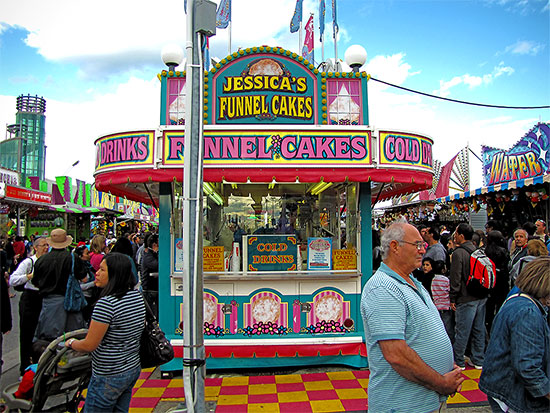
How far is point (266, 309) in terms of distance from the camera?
5.27 metres

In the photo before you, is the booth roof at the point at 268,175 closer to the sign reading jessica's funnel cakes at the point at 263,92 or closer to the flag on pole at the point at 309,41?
Answer: the sign reading jessica's funnel cakes at the point at 263,92

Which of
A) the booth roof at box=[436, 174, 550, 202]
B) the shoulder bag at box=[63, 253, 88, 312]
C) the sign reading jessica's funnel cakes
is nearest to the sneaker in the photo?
the sign reading jessica's funnel cakes

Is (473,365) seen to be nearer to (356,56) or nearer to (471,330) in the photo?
(471,330)

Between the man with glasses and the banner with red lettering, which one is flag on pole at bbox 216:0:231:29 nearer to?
the man with glasses

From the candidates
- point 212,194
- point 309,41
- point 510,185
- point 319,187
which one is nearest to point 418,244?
point 319,187

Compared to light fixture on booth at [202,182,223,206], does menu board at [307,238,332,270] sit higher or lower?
lower

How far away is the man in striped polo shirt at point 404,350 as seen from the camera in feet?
6.49

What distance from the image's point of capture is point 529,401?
93.0 inches

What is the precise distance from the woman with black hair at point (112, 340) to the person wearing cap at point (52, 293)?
203 cm

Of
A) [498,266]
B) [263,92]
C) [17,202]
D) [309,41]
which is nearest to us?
[263,92]

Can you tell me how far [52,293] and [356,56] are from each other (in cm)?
501

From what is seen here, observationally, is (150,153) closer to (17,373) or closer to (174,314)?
(174,314)

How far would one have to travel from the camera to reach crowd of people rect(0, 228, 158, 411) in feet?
8.96

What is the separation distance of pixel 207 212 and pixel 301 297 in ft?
6.55
